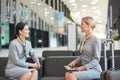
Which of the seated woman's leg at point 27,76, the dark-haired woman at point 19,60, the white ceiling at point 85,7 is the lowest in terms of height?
the seated woman's leg at point 27,76

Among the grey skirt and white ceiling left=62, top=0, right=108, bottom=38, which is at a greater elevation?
white ceiling left=62, top=0, right=108, bottom=38

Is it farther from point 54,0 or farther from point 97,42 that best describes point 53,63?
point 54,0

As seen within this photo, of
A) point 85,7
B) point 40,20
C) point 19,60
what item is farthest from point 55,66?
point 85,7

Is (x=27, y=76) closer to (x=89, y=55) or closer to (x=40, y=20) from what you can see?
(x=89, y=55)

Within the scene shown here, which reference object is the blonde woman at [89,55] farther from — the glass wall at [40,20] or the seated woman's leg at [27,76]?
the glass wall at [40,20]

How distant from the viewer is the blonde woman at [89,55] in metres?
4.19

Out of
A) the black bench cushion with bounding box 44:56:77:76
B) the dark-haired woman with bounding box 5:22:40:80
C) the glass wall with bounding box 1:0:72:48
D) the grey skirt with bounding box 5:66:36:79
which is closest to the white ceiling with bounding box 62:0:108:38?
the glass wall with bounding box 1:0:72:48

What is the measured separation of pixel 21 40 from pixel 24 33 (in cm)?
12

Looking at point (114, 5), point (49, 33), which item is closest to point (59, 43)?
point (49, 33)

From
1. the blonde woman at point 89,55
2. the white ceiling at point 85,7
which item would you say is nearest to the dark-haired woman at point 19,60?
the blonde woman at point 89,55

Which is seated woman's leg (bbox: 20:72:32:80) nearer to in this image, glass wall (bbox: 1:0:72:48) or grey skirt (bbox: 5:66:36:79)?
grey skirt (bbox: 5:66:36:79)

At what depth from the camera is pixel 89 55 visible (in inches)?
169

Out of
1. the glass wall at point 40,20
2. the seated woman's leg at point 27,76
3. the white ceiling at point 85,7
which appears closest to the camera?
the seated woman's leg at point 27,76

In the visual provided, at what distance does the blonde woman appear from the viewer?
419 centimetres
